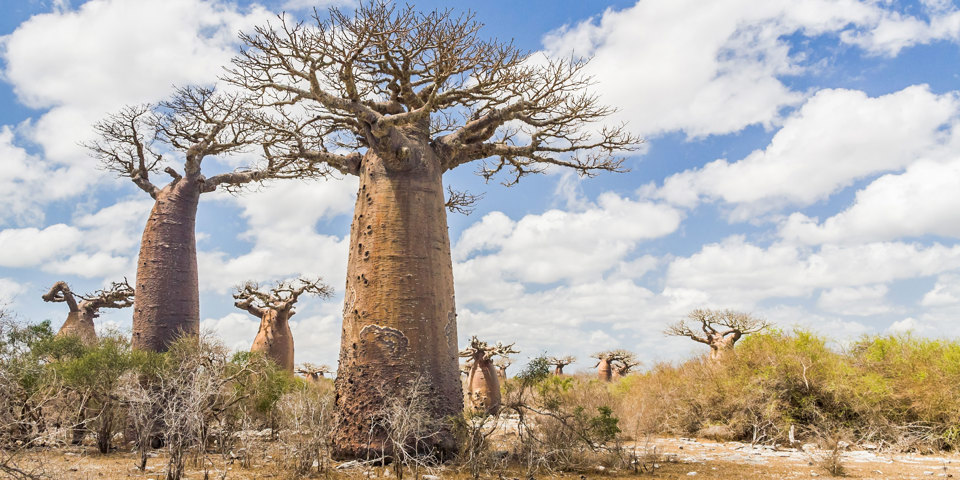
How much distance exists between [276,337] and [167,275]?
434 centimetres

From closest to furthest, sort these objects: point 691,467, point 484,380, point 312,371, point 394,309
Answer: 1. point 394,309
2. point 691,467
3. point 484,380
4. point 312,371

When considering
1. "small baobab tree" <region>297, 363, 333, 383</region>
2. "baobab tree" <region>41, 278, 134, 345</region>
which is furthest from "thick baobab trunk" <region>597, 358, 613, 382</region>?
"baobab tree" <region>41, 278, 134, 345</region>

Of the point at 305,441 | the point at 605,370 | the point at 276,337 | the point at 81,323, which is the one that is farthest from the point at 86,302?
the point at 605,370

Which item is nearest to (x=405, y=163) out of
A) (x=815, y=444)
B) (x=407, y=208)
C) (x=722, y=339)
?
(x=407, y=208)

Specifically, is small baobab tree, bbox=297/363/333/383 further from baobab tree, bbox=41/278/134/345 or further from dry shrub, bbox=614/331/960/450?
dry shrub, bbox=614/331/960/450

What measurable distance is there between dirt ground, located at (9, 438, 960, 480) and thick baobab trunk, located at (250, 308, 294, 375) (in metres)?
5.48

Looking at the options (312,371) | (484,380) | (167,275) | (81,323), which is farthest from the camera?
(312,371)

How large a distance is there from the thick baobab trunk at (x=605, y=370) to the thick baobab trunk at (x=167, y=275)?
1668 centimetres

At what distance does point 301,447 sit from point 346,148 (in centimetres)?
376

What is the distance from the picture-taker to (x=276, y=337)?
11773mm

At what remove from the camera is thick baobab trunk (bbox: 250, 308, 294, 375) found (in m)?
11.6

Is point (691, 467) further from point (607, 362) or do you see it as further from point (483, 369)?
point (607, 362)

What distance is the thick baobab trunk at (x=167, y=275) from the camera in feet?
24.6

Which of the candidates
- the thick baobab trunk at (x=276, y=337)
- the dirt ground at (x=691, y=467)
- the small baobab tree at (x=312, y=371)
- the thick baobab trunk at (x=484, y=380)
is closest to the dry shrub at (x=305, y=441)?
the dirt ground at (x=691, y=467)
